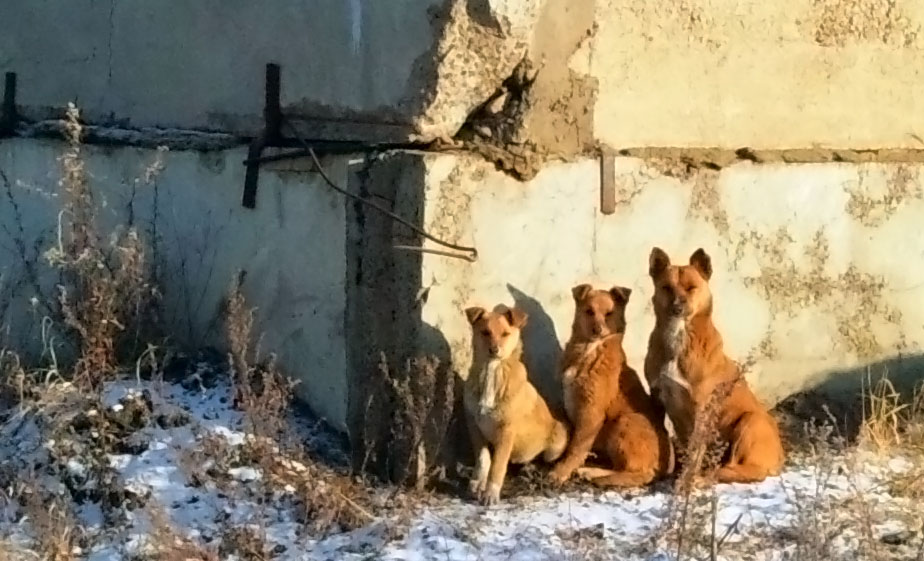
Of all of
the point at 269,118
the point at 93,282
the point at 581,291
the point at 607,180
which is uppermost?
the point at 269,118

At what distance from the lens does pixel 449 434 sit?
517 centimetres

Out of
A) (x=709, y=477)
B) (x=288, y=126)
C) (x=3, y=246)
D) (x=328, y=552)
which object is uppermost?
(x=288, y=126)

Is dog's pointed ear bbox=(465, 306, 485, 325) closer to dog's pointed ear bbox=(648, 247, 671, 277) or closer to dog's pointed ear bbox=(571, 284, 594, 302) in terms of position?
dog's pointed ear bbox=(571, 284, 594, 302)

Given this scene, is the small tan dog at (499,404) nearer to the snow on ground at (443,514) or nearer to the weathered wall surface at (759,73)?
the snow on ground at (443,514)

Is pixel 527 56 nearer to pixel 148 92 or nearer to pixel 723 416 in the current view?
pixel 723 416

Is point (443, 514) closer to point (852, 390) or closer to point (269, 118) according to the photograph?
point (269, 118)

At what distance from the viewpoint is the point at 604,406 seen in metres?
5.11

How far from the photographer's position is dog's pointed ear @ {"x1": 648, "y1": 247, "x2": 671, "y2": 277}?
16.8 ft

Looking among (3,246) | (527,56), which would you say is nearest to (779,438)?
(527,56)

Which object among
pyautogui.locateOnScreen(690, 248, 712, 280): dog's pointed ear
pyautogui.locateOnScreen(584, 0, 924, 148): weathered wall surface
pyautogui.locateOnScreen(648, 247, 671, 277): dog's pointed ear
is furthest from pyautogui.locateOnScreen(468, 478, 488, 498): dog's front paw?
pyautogui.locateOnScreen(584, 0, 924, 148): weathered wall surface

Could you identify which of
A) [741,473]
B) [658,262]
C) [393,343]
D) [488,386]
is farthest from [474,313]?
[741,473]

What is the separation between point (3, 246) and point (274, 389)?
2116 mm

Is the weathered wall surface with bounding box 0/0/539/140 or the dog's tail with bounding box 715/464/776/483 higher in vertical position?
the weathered wall surface with bounding box 0/0/539/140

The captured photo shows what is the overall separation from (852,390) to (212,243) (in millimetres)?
2883
